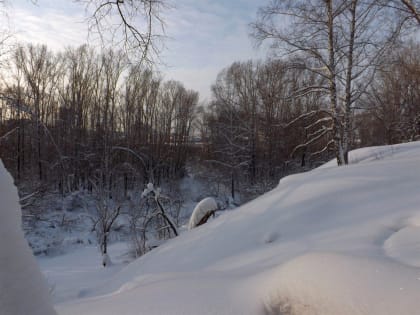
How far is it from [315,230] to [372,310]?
5.32 ft

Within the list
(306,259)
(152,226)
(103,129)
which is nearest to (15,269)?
(306,259)

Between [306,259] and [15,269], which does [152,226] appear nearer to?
[306,259]

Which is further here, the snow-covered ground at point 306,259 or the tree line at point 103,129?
the tree line at point 103,129

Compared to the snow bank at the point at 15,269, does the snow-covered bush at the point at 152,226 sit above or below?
below

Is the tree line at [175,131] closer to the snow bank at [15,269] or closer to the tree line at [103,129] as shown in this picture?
the tree line at [103,129]

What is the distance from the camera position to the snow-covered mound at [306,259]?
1982 millimetres

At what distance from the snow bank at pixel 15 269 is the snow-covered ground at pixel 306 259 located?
3.75 feet

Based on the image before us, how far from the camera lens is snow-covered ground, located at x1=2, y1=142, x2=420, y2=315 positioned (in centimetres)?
198

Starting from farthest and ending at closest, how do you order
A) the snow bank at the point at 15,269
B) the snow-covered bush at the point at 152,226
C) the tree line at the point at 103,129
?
the tree line at the point at 103,129 < the snow-covered bush at the point at 152,226 < the snow bank at the point at 15,269

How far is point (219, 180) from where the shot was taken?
31500 mm

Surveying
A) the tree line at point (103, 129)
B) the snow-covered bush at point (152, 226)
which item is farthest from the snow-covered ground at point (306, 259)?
the tree line at point (103, 129)

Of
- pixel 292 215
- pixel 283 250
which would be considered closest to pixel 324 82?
pixel 292 215

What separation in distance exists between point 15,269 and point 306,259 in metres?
1.89

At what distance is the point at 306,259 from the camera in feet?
7.78
